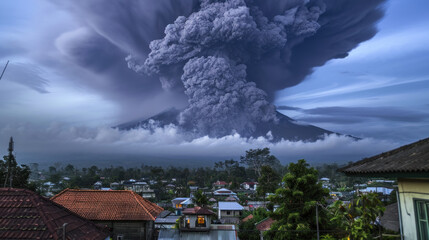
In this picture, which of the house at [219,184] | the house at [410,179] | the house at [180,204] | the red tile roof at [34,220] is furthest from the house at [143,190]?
the house at [410,179]

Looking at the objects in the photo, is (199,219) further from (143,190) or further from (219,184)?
(219,184)

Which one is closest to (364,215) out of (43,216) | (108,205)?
(43,216)

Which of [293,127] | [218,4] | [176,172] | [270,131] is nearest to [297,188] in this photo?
[176,172]

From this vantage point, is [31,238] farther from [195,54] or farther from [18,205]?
[195,54]

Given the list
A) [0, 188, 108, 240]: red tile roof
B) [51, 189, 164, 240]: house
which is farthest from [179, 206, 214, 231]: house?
[0, 188, 108, 240]: red tile roof

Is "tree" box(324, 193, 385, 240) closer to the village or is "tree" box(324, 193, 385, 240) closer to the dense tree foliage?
the village
